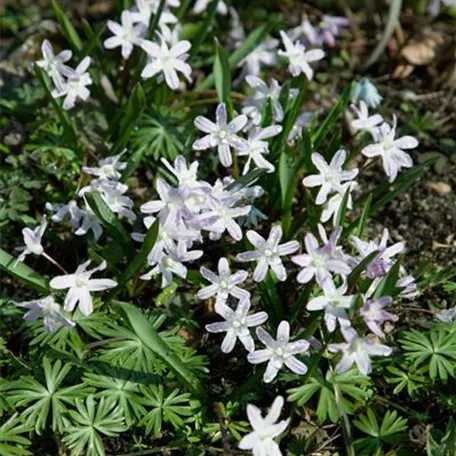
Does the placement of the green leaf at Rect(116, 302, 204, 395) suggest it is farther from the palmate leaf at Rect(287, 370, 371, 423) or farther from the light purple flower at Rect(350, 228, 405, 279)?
the light purple flower at Rect(350, 228, 405, 279)

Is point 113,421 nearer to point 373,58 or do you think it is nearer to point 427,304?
point 427,304

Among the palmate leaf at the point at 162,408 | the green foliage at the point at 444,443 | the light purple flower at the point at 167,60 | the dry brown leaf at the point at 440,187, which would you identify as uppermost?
the light purple flower at the point at 167,60

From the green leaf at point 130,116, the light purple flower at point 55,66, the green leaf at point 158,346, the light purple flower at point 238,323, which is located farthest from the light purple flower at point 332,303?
the light purple flower at point 55,66

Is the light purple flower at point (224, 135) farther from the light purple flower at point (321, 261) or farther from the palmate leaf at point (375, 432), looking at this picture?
the palmate leaf at point (375, 432)

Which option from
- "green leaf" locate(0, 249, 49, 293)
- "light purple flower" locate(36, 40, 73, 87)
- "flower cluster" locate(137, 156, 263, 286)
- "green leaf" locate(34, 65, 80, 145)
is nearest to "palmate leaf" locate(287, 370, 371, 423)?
"flower cluster" locate(137, 156, 263, 286)

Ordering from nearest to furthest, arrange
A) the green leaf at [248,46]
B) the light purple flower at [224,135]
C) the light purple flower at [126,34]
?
1. the light purple flower at [224,135]
2. the light purple flower at [126,34]
3. the green leaf at [248,46]

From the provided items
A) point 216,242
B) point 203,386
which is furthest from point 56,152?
point 203,386
